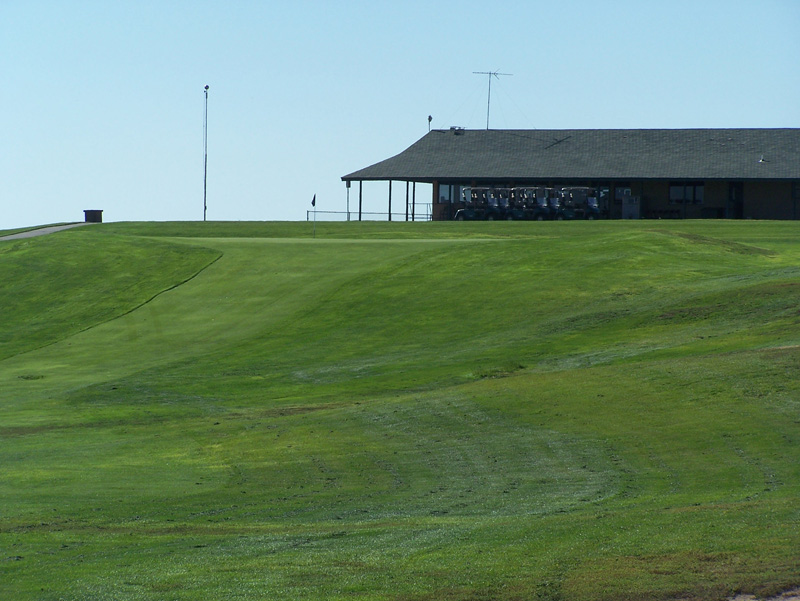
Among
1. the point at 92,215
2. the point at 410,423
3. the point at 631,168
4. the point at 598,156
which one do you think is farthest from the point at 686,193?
the point at 410,423

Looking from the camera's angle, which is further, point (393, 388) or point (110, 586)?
point (393, 388)

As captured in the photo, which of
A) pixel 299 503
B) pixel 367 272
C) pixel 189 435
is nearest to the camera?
pixel 299 503

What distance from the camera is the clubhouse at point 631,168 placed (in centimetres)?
7269

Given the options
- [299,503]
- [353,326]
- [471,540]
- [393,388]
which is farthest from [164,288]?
[471,540]

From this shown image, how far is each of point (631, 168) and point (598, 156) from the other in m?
3.96

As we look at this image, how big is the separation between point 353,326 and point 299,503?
19436 mm

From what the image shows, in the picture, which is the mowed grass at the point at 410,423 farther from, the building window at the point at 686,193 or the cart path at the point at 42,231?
the building window at the point at 686,193

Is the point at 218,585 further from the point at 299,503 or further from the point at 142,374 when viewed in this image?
the point at 142,374

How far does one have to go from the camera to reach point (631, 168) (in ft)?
245

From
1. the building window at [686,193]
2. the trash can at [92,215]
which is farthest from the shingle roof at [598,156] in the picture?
the trash can at [92,215]

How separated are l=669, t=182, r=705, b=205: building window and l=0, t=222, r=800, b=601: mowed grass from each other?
26.7 m

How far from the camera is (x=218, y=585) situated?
409 inches

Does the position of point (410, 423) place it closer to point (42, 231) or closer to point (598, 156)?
point (42, 231)

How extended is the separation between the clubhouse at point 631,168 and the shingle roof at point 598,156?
0.24ft
